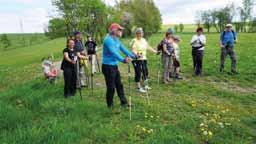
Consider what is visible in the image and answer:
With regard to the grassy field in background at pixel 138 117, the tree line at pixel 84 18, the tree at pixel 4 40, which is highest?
the tree line at pixel 84 18

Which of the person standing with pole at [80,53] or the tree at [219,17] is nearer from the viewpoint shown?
the person standing with pole at [80,53]

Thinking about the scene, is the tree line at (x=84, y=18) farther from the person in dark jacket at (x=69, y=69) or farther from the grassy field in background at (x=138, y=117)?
the person in dark jacket at (x=69, y=69)

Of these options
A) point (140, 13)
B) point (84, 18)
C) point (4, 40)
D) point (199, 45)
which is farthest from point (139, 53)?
point (4, 40)

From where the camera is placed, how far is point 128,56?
28.9ft

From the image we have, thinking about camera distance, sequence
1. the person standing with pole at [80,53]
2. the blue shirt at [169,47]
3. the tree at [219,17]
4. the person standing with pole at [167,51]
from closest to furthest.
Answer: the person standing with pole at [80,53], the person standing with pole at [167,51], the blue shirt at [169,47], the tree at [219,17]

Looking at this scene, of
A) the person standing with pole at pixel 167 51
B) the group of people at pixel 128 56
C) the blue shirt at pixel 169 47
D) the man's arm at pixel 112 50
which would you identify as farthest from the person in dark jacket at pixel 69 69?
the blue shirt at pixel 169 47

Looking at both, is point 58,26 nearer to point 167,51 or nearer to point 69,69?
point 167,51

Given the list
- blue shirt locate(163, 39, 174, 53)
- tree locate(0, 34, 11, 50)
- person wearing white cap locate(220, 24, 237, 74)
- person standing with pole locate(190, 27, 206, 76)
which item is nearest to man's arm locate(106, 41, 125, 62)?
blue shirt locate(163, 39, 174, 53)

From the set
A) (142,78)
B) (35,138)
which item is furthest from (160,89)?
(35,138)

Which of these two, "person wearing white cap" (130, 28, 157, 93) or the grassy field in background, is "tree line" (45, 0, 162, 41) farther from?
the grassy field in background

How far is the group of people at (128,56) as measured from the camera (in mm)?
8523

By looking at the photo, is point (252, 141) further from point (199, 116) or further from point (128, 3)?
point (128, 3)

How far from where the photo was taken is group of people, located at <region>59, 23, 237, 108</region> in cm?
852

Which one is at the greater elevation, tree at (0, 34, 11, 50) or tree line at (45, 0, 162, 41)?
tree line at (45, 0, 162, 41)
